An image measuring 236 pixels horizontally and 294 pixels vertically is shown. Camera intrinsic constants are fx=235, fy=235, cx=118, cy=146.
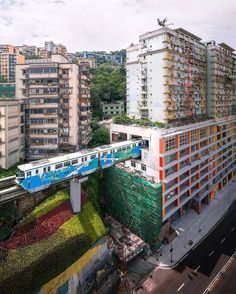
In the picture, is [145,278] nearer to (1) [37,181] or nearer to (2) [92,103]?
(1) [37,181]

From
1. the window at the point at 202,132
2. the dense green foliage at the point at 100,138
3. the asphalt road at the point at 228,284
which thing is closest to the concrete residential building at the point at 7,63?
the dense green foliage at the point at 100,138

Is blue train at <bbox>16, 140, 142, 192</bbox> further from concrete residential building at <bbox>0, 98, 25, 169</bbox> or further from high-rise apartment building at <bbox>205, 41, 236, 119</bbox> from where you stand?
high-rise apartment building at <bbox>205, 41, 236, 119</bbox>

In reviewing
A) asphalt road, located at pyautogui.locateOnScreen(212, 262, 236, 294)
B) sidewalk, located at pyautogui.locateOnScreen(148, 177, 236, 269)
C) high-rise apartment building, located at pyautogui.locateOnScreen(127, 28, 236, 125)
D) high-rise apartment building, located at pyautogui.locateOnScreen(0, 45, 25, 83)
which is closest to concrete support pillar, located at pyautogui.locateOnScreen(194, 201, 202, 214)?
sidewalk, located at pyautogui.locateOnScreen(148, 177, 236, 269)

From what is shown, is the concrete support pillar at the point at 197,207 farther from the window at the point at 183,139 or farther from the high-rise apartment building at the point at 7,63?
the high-rise apartment building at the point at 7,63

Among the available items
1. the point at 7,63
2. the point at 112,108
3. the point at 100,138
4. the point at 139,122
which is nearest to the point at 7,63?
the point at 7,63

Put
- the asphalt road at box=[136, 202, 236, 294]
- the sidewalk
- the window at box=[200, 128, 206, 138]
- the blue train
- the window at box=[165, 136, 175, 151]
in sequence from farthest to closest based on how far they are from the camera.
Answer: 1. the window at box=[200, 128, 206, 138]
2. the window at box=[165, 136, 175, 151]
3. the sidewalk
4. the asphalt road at box=[136, 202, 236, 294]
5. the blue train

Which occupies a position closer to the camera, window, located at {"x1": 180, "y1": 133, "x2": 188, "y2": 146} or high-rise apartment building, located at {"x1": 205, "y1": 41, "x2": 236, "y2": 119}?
window, located at {"x1": 180, "y1": 133, "x2": 188, "y2": 146}

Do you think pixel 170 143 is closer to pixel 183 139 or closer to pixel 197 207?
pixel 183 139

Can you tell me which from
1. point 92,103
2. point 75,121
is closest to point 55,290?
point 75,121
